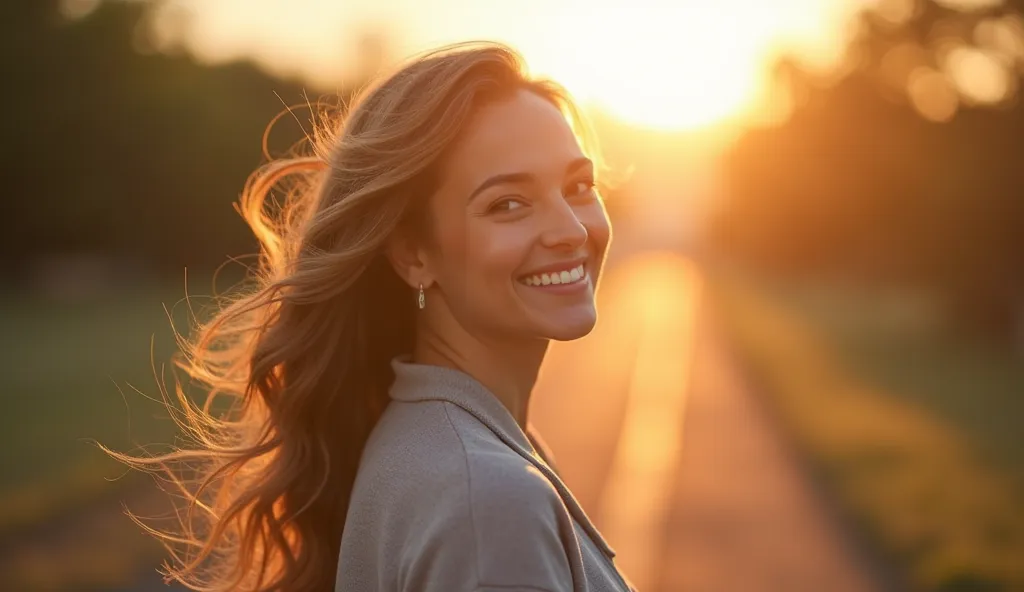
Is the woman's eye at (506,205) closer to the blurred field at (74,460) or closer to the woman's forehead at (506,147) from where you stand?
the woman's forehead at (506,147)

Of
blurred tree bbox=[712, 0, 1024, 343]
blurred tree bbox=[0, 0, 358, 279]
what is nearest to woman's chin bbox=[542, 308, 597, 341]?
blurred tree bbox=[712, 0, 1024, 343]

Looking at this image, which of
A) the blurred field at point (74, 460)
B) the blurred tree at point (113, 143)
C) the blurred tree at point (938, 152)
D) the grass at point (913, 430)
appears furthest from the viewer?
the blurred tree at point (113, 143)

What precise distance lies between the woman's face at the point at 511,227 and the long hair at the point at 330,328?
7 centimetres

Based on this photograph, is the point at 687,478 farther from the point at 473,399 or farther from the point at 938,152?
the point at 938,152

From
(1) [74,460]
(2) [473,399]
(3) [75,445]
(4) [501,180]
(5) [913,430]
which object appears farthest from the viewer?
(5) [913,430]

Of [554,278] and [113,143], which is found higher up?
[113,143]

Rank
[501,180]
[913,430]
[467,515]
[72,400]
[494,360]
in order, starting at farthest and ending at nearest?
[72,400], [913,430], [494,360], [501,180], [467,515]

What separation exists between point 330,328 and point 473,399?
490 mm

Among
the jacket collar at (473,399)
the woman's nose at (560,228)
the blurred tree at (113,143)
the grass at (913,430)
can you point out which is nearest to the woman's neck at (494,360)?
the jacket collar at (473,399)

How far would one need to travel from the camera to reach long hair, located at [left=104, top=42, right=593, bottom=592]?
239 centimetres

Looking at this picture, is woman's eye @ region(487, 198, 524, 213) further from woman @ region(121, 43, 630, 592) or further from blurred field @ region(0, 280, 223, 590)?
blurred field @ region(0, 280, 223, 590)

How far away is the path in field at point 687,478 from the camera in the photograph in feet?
24.3

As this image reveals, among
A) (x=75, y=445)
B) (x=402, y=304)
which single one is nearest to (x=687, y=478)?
(x=75, y=445)

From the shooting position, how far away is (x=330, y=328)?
99.3 inches
